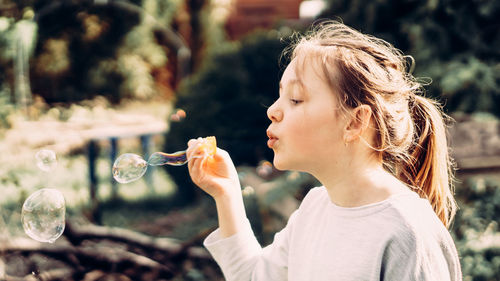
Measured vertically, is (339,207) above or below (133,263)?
above

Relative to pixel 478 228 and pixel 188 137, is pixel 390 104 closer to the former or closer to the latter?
pixel 478 228

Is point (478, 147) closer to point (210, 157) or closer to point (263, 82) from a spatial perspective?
point (263, 82)

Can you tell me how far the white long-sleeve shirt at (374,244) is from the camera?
899 millimetres

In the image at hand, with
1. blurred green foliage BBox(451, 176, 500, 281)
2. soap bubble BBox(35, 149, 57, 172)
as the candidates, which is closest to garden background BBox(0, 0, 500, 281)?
blurred green foliage BBox(451, 176, 500, 281)

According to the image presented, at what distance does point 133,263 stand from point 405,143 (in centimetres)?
145

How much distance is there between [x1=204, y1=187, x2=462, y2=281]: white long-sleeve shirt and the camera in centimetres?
90

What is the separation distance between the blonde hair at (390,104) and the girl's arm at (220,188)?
33 centimetres

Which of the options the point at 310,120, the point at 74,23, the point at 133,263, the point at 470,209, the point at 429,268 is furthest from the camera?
the point at 74,23

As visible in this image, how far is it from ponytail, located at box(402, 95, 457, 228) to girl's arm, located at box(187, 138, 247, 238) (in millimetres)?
401

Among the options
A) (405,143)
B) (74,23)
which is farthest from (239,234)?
(74,23)

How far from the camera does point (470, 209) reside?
2857mm

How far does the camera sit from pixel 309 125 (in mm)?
1024

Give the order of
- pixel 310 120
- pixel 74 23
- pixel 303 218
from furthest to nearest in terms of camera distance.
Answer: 1. pixel 74 23
2. pixel 303 218
3. pixel 310 120

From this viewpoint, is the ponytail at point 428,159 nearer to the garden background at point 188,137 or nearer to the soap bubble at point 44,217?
the garden background at point 188,137
